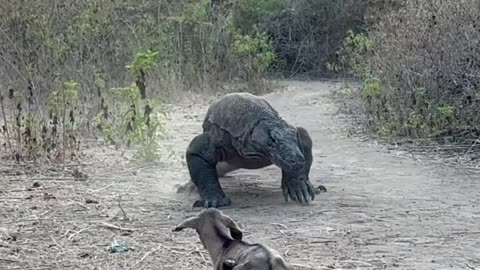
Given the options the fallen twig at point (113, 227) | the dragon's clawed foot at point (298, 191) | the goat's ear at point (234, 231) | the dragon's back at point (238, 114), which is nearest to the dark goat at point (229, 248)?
the goat's ear at point (234, 231)

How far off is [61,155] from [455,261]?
4112 mm

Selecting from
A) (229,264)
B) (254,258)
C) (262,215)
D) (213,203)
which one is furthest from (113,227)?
(254,258)

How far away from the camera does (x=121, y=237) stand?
582 centimetres

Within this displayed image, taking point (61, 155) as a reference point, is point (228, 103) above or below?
above

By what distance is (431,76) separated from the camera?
10.2 m

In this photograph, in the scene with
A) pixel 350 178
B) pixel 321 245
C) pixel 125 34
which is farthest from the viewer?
pixel 125 34

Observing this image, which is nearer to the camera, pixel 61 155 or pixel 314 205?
pixel 314 205

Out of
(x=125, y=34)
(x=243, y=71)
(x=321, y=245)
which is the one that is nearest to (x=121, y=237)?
(x=321, y=245)

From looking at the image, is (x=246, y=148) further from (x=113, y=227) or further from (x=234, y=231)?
(x=234, y=231)

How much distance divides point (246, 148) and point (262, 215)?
62cm

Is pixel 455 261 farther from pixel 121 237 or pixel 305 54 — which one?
pixel 305 54

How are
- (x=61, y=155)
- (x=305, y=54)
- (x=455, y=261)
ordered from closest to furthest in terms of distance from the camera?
(x=455, y=261) → (x=61, y=155) → (x=305, y=54)

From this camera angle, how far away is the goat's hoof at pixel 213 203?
Result: 6691mm

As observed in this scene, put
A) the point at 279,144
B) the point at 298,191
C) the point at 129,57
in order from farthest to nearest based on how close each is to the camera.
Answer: the point at 129,57 < the point at 298,191 < the point at 279,144
